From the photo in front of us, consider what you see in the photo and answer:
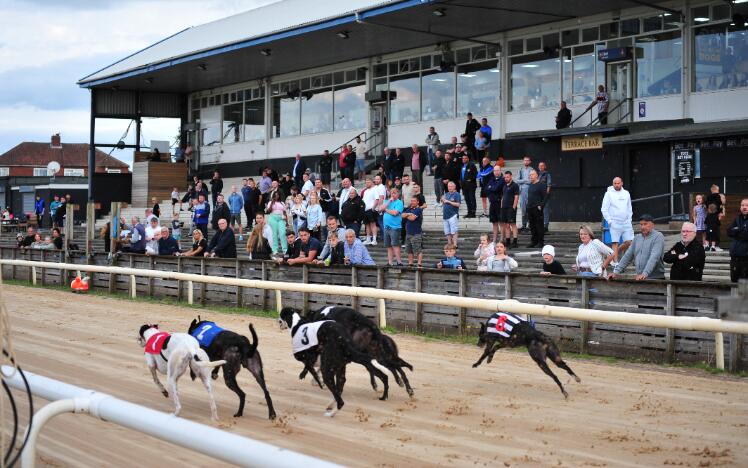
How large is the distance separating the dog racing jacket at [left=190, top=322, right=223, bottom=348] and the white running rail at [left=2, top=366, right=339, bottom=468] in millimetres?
2893

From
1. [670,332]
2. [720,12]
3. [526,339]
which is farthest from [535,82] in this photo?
[526,339]

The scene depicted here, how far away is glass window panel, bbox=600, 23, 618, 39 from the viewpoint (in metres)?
25.4

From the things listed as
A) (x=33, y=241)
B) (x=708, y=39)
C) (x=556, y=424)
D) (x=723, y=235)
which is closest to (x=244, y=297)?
(x=723, y=235)

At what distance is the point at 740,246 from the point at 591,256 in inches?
70.1

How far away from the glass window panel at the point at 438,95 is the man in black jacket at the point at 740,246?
18122 millimetres

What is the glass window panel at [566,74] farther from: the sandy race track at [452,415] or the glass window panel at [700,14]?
the sandy race track at [452,415]

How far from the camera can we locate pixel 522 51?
→ 28172 mm

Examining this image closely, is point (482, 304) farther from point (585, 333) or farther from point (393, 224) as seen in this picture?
point (393, 224)

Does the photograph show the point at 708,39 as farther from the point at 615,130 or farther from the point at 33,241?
the point at 33,241

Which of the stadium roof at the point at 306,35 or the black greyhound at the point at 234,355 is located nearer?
the black greyhound at the point at 234,355

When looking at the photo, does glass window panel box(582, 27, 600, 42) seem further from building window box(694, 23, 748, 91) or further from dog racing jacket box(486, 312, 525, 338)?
dog racing jacket box(486, 312, 525, 338)

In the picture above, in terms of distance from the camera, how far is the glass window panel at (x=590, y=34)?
26.0 m

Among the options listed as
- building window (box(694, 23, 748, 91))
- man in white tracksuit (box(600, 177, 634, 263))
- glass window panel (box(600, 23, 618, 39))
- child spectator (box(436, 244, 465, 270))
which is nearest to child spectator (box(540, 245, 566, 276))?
child spectator (box(436, 244, 465, 270))

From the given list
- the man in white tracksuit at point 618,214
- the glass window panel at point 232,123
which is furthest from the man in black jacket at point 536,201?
the glass window panel at point 232,123
